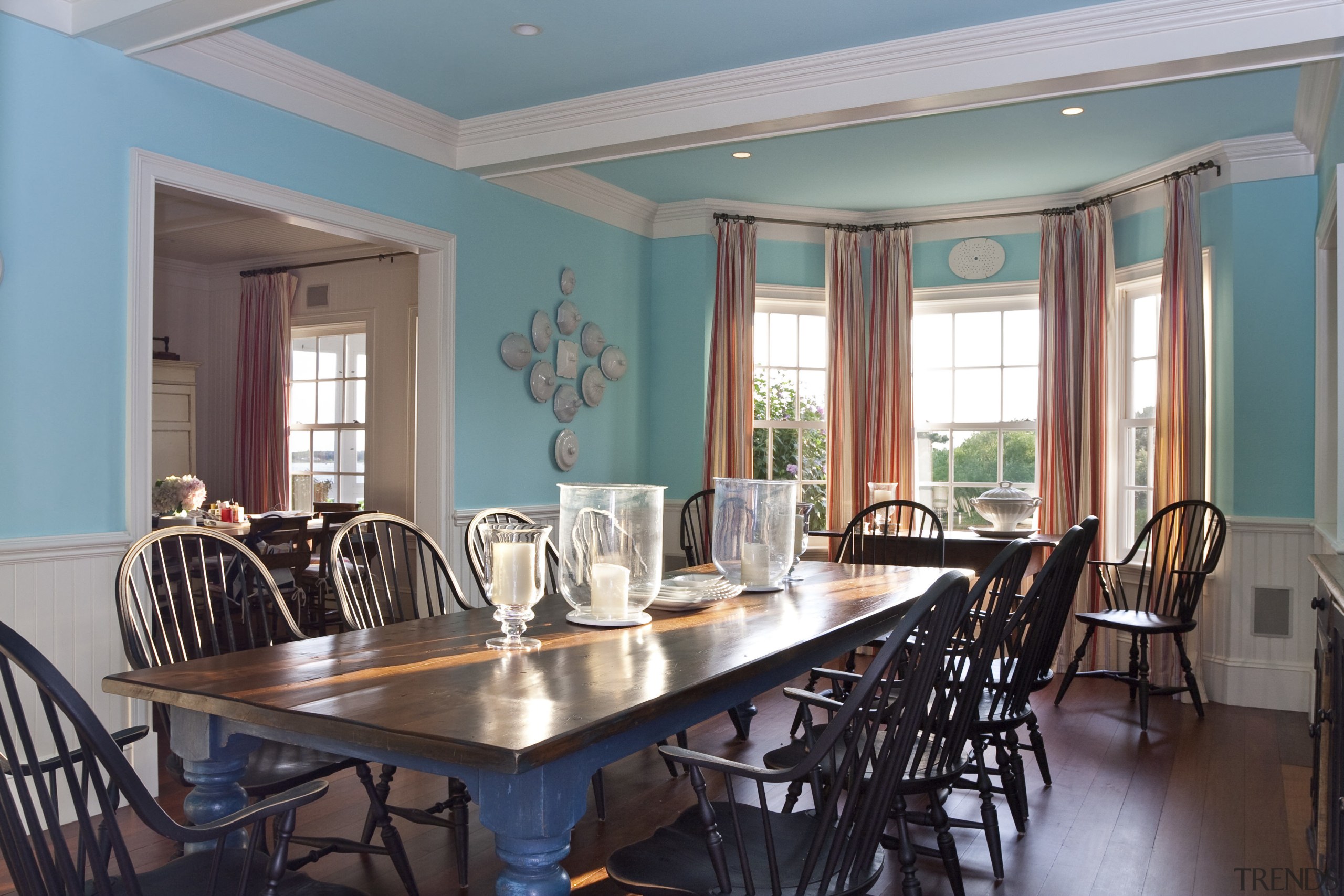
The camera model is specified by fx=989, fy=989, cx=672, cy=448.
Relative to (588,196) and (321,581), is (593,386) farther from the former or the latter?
(321,581)

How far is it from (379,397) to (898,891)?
546cm

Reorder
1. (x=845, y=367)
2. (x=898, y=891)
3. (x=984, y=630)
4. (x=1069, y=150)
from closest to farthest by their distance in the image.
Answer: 1. (x=984, y=630)
2. (x=898, y=891)
3. (x=1069, y=150)
4. (x=845, y=367)

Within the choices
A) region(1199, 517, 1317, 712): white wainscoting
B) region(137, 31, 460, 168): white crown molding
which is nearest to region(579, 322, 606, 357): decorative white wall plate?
region(137, 31, 460, 168): white crown molding

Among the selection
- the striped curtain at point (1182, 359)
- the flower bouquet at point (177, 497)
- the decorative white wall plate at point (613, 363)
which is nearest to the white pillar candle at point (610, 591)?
the decorative white wall plate at point (613, 363)

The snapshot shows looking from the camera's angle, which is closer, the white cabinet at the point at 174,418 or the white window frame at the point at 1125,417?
the white window frame at the point at 1125,417

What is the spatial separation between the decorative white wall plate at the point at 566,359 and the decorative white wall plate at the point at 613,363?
0.28 meters

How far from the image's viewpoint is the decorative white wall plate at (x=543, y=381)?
210 inches

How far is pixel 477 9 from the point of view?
354 cm

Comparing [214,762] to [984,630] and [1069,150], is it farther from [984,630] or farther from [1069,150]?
[1069,150]

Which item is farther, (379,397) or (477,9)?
(379,397)

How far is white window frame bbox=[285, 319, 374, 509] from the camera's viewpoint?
7203 mm

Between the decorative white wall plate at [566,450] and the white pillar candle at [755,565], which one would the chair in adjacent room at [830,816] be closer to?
the white pillar candle at [755,565]

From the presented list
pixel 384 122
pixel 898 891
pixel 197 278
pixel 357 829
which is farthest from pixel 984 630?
pixel 197 278

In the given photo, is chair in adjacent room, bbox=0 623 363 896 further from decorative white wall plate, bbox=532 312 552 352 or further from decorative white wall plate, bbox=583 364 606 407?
decorative white wall plate, bbox=583 364 606 407
